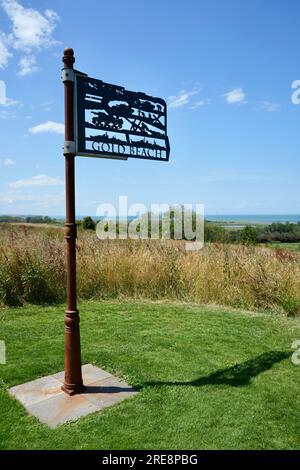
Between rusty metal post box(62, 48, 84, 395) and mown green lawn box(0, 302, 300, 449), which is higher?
rusty metal post box(62, 48, 84, 395)

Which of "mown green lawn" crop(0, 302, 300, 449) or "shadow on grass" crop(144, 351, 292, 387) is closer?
"mown green lawn" crop(0, 302, 300, 449)

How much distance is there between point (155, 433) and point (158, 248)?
517cm

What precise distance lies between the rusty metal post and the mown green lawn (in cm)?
42

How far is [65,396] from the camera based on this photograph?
303 centimetres

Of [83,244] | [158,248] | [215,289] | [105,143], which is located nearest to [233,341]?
[215,289]

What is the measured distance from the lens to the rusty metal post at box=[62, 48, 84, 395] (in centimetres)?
295

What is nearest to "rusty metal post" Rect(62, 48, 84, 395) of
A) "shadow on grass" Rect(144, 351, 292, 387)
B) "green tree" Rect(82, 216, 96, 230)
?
"shadow on grass" Rect(144, 351, 292, 387)

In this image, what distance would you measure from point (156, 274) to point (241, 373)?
3.46 meters

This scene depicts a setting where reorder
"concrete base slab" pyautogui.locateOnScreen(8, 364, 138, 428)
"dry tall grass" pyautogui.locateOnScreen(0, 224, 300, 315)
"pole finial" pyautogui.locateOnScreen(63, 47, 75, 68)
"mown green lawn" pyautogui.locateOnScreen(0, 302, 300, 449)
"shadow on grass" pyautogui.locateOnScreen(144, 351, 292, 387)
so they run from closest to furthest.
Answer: "mown green lawn" pyautogui.locateOnScreen(0, 302, 300, 449), "concrete base slab" pyautogui.locateOnScreen(8, 364, 138, 428), "pole finial" pyautogui.locateOnScreen(63, 47, 75, 68), "shadow on grass" pyautogui.locateOnScreen(144, 351, 292, 387), "dry tall grass" pyautogui.locateOnScreen(0, 224, 300, 315)

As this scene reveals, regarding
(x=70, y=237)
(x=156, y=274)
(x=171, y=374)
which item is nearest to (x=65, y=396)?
(x=171, y=374)

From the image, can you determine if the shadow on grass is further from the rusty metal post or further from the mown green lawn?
the rusty metal post

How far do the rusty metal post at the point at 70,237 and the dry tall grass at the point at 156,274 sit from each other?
3360mm

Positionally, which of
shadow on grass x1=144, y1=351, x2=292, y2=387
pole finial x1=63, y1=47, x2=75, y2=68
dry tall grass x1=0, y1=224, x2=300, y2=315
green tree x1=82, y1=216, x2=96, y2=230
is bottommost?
shadow on grass x1=144, y1=351, x2=292, y2=387
